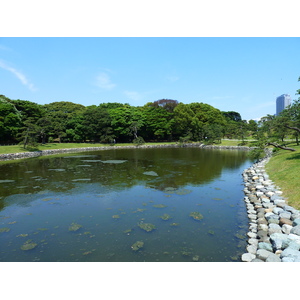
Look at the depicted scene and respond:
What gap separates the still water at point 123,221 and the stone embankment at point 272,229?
34 cm

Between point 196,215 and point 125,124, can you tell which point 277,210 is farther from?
point 125,124

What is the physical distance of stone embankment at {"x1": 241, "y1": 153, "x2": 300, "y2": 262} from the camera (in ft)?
16.5

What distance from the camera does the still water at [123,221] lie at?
19.1 feet

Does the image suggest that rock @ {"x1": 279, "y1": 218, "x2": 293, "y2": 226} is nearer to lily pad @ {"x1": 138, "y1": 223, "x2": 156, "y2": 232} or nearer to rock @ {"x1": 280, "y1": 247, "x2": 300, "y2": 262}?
rock @ {"x1": 280, "y1": 247, "x2": 300, "y2": 262}

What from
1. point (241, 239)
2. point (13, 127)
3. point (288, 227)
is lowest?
point (241, 239)

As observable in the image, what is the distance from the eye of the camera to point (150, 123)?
191 ft

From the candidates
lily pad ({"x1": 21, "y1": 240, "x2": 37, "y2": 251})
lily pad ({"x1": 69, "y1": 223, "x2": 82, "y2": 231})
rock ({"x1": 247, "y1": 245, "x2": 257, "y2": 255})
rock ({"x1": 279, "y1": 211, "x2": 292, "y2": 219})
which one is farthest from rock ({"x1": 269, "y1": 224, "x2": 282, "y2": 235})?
lily pad ({"x1": 21, "y1": 240, "x2": 37, "y2": 251})

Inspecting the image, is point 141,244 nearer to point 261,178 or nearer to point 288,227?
point 288,227

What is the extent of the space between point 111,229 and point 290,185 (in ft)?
27.4

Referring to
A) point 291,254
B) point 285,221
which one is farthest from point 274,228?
point 291,254

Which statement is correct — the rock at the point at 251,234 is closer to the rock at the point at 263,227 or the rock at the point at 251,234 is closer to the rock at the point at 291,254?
the rock at the point at 263,227

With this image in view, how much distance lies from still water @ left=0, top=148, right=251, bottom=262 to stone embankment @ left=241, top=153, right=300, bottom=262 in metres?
0.34

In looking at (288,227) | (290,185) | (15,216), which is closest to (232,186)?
(290,185)

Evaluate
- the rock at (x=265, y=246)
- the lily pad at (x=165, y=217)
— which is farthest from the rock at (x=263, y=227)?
the lily pad at (x=165, y=217)
